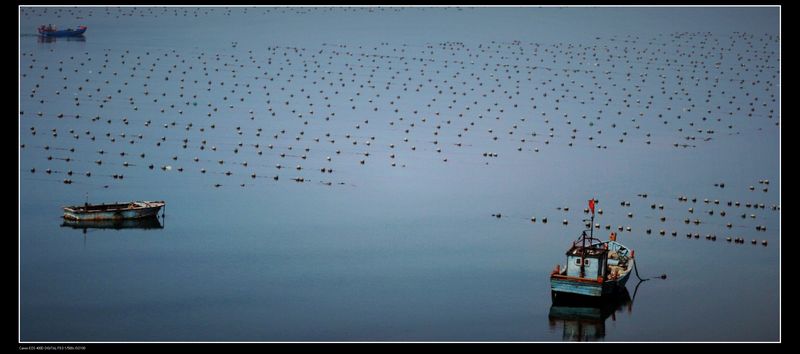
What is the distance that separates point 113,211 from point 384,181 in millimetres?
25305

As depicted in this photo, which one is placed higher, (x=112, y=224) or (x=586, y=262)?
(x=112, y=224)

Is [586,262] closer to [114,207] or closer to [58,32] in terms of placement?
[114,207]

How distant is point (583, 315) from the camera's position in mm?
59625

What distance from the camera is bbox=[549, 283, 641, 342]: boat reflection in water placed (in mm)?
58084

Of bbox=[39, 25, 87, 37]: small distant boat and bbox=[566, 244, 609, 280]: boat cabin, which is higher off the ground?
bbox=[39, 25, 87, 37]: small distant boat

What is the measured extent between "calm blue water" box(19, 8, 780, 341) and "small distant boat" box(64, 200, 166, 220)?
148 centimetres

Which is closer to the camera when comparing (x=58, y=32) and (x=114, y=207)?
(x=114, y=207)

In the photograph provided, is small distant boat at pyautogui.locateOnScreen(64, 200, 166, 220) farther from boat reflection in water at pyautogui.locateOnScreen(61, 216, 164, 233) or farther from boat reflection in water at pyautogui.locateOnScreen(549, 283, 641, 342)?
boat reflection in water at pyautogui.locateOnScreen(549, 283, 641, 342)

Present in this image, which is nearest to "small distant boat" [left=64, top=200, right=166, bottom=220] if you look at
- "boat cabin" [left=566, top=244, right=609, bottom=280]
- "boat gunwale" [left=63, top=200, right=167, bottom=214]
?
"boat gunwale" [left=63, top=200, right=167, bottom=214]

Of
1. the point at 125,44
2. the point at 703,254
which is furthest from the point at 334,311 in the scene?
the point at 125,44

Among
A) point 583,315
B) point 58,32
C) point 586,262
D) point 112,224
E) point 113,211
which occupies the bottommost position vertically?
point 583,315

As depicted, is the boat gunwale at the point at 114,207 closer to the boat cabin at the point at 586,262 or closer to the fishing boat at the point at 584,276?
the fishing boat at the point at 584,276

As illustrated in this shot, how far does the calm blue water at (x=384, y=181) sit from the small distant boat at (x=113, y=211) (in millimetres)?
1483

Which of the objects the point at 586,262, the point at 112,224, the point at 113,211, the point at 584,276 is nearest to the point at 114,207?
the point at 113,211
